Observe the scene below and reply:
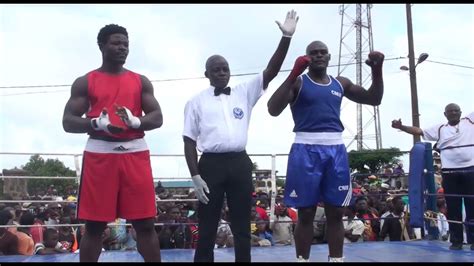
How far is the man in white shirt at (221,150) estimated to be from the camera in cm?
333

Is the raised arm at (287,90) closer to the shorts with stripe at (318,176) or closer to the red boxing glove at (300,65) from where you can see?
the red boxing glove at (300,65)

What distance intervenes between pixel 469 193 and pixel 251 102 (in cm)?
303

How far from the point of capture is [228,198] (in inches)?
134

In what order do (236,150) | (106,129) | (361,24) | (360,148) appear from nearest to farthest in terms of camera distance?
(106,129) < (236,150) < (361,24) < (360,148)

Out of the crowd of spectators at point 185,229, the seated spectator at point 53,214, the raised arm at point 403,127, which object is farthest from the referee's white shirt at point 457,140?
the seated spectator at point 53,214

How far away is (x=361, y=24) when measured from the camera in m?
29.3

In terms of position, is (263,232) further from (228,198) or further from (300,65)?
(300,65)

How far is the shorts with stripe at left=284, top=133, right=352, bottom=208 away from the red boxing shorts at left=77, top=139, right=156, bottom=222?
951mm

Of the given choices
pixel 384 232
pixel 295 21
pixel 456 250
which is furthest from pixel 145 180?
pixel 384 232

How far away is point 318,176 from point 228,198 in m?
0.59

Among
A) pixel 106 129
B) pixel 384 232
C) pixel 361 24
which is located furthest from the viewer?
pixel 361 24

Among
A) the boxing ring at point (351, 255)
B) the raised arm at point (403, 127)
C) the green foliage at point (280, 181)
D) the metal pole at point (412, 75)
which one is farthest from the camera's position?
the metal pole at point (412, 75)

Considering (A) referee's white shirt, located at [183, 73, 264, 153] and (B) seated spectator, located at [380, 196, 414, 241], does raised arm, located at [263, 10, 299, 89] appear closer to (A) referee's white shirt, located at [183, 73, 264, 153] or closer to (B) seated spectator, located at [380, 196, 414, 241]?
(A) referee's white shirt, located at [183, 73, 264, 153]

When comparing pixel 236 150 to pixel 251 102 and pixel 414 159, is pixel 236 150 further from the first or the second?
pixel 414 159
